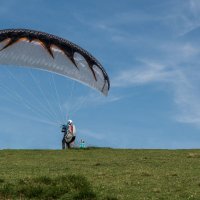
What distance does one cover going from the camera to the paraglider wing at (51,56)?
3747cm

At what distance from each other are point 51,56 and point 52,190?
74.8ft

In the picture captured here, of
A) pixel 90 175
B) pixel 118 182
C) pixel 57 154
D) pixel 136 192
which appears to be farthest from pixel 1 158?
pixel 136 192

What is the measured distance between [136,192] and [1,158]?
17.1 meters

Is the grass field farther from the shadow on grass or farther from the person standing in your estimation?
the person standing

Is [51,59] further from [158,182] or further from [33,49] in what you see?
[158,182]

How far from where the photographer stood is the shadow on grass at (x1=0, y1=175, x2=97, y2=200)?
17.8 metres

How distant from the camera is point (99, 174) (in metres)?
24.4

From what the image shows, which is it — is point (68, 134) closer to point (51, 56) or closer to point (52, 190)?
point (51, 56)

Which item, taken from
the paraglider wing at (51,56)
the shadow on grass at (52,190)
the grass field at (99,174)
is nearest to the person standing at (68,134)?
the grass field at (99,174)

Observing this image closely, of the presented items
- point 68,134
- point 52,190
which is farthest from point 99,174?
point 68,134

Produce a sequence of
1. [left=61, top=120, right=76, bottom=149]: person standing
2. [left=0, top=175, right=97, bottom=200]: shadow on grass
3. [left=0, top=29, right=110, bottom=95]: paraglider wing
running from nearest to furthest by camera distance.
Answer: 1. [left=0, top=175, right=97, bottom=200]: shadow on grass
2. [left=0, top=29, right=110, bottom=95]: paraglider wing
3. [left=61, top=120, right=76, bottom=149]: person standing

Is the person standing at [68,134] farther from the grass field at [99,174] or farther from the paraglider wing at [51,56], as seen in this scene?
the paraglider wing at [51,56]

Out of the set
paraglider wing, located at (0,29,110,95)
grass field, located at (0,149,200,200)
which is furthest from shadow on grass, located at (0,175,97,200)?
paraglider wing, located at (0,29,110,95)

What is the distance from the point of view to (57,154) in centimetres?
3741
